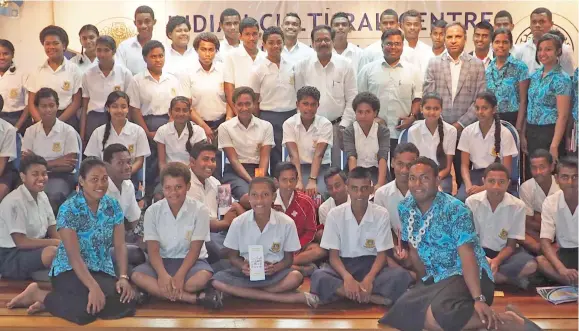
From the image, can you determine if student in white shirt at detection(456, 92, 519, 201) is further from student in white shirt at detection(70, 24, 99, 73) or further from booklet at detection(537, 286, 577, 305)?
student in white shirt at detection(70, 24, 99, 73)

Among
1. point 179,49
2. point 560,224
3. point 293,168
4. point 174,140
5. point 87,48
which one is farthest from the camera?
point 179,49

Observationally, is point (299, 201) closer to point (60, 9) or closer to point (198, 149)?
point (198, 149)

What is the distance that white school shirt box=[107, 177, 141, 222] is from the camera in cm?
517

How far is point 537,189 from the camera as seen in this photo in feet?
17.5

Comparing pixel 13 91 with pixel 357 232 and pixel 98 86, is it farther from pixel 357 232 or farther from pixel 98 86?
pixel 357 232

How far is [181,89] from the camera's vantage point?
6.13 metres

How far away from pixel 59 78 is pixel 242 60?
139cm

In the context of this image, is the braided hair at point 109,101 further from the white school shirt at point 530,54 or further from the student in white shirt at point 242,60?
the white school shirt at point 530,54

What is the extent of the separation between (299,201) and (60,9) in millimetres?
3717

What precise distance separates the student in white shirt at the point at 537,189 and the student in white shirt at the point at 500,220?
9.8 inches

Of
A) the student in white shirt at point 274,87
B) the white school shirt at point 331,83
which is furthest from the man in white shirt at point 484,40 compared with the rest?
the student in white shirt at point 274,87

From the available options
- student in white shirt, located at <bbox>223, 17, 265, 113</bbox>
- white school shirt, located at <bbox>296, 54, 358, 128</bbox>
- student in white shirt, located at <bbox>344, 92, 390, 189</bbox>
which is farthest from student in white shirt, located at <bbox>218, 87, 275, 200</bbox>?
student in white shirt, located at <bbox>344, 92, 390, 189</bbox>

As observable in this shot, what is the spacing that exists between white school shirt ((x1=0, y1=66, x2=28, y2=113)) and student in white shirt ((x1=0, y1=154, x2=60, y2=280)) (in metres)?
1.25

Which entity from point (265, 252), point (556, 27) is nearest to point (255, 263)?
point (265, 252)
